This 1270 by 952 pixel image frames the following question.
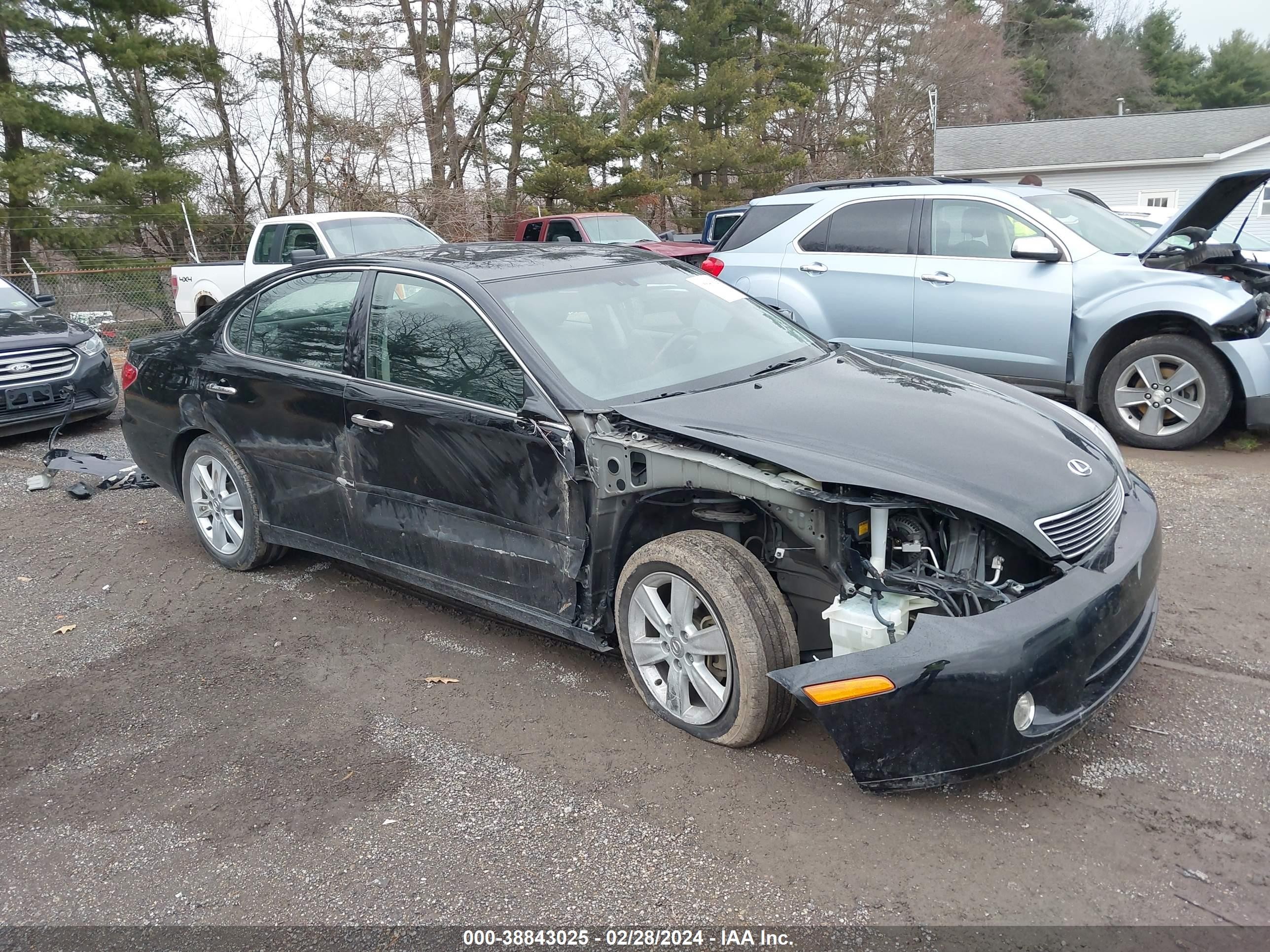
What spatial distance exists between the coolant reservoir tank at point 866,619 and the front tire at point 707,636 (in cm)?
20

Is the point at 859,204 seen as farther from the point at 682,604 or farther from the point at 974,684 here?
the point at 974,684

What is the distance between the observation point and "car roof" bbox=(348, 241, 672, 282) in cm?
419

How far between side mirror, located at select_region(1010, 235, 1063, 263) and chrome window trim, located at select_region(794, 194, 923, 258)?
2.71ft

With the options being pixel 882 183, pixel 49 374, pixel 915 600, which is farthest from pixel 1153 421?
pixel 49 374

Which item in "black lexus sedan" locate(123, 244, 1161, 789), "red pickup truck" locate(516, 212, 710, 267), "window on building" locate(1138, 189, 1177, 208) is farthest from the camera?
"window on building" locate(1138, 189, 1177, 208)

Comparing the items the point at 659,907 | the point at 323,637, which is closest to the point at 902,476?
the point at 659,907

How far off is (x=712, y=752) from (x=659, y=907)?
0.75 m

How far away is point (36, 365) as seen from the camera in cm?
849

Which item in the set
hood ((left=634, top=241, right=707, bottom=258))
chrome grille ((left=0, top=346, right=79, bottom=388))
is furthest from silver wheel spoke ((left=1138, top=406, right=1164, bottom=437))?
chrome grille ((left=0, top=346, right=79, bottom=388))

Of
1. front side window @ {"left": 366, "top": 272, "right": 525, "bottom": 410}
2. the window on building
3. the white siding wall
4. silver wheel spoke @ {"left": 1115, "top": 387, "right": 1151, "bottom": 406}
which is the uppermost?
the white siding wall

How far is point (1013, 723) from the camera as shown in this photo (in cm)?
272

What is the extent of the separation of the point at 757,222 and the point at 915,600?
232 inches

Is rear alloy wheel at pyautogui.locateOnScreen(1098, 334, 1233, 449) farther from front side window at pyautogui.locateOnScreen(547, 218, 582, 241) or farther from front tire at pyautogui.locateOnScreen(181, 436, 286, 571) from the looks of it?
front side window at pyautogui.locateOnScreen(547, 218, 582, 241)

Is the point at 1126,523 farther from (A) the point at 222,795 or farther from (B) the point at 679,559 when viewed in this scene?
(A) the point at 222,795
